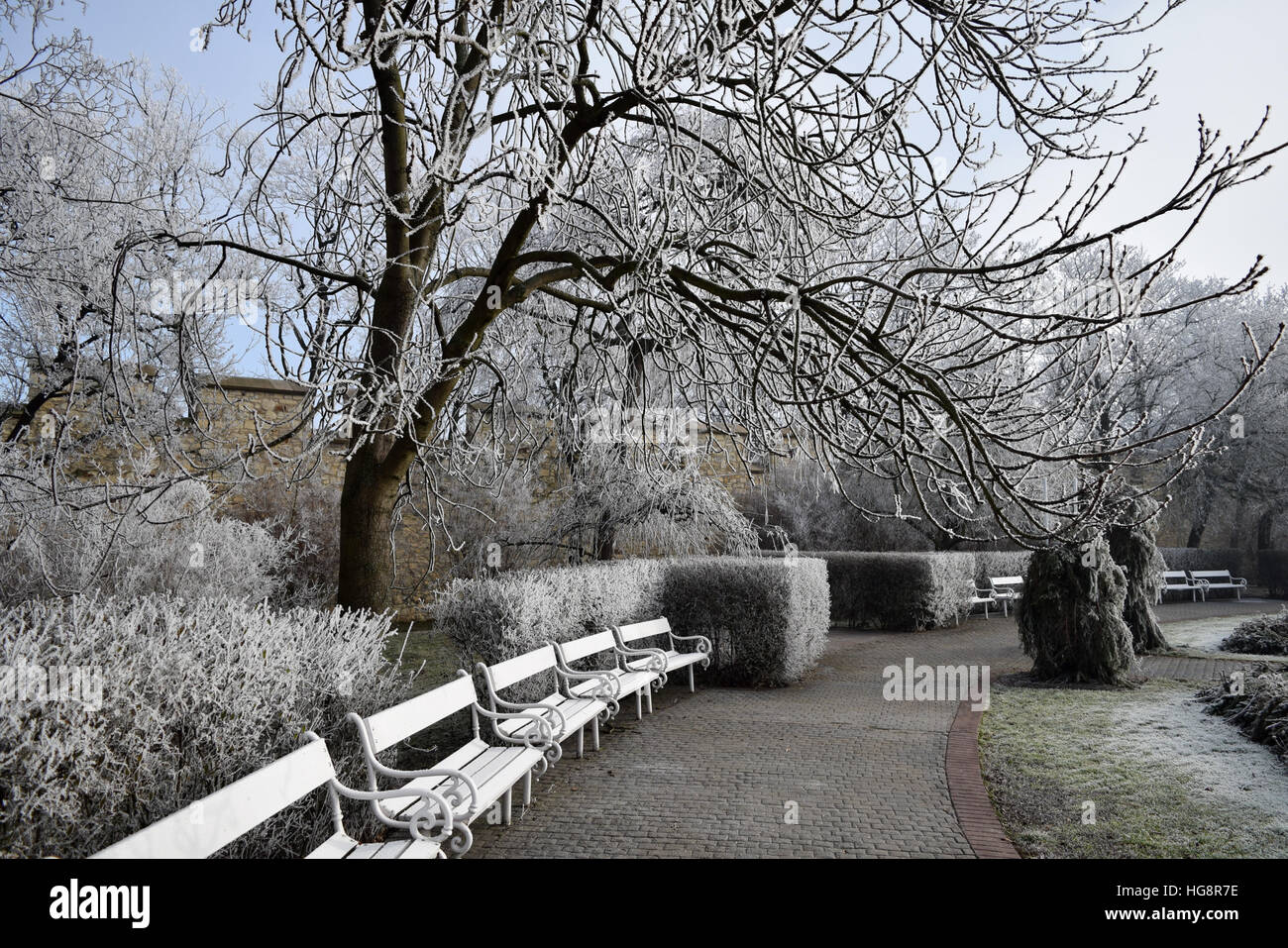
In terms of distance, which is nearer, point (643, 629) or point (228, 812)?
point (228, 812)

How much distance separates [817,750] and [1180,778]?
8.10 feet

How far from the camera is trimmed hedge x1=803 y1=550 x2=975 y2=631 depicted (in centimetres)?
1549

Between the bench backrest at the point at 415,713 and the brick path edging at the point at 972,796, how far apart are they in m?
3.01

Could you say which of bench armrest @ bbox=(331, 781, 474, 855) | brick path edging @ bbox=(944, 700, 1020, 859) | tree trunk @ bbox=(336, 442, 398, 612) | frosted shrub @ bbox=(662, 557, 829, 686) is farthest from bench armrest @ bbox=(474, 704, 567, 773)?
frosted shrub @ bbox=(662, 557, 829, 686)

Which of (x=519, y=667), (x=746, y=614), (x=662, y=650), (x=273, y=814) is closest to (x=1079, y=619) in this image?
(x=746, y=614)

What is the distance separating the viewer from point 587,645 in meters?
7.40

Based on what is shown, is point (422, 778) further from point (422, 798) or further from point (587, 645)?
point (587, 645)

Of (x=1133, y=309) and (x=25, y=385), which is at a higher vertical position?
(x=25, y=385)

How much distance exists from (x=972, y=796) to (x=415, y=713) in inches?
141

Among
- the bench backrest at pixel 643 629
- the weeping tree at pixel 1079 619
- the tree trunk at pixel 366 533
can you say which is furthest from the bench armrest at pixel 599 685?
the weeping tree at pixel 1079 619

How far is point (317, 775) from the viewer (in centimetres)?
341

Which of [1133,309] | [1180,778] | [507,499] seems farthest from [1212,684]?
[507,499]

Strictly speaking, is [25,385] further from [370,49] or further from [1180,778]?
[1180,778]
